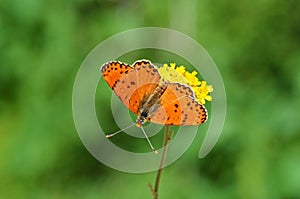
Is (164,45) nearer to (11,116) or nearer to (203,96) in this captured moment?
(11,116)

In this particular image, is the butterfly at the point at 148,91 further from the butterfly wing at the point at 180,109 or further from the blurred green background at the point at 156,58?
the blurred green background at the point at 156,58

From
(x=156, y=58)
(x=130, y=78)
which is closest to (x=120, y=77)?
(x=130, y=78)

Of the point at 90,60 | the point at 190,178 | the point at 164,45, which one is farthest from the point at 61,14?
the point at 190,178

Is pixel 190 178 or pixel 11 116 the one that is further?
pixel 11 116

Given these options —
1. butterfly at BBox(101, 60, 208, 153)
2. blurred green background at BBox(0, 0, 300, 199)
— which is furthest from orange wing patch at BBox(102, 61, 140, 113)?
blurred green background at BBox(0, 0, 300, 199)

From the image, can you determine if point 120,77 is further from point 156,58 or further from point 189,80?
point 156,58

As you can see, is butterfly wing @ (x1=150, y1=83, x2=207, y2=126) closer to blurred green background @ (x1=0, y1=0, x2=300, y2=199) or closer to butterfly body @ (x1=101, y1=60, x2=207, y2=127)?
butterfly body @ (x1=101, y1=60, x2=207, y2=127)

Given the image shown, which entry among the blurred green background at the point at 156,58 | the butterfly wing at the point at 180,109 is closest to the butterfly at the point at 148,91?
the butterfly wing at the point at 180,109
